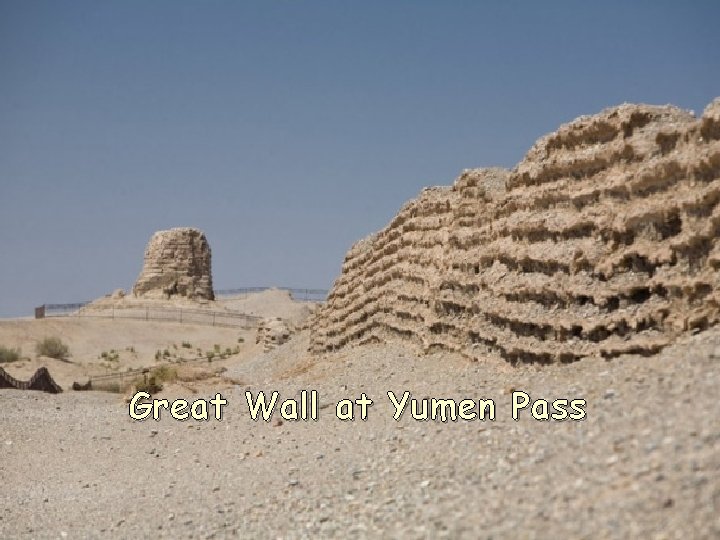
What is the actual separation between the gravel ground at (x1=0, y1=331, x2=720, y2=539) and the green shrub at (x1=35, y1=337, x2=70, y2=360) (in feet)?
68.3

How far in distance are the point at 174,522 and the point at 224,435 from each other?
12.4 ft

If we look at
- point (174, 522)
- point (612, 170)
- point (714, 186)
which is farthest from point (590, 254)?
point (174, 522)

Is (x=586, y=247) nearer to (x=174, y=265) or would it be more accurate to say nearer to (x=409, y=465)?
(x=409, y=465)

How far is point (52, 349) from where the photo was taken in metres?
35.3

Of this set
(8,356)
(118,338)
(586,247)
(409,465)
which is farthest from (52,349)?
(409,465)

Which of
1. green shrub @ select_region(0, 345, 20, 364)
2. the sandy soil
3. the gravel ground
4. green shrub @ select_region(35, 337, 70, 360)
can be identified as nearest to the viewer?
the gravel ground

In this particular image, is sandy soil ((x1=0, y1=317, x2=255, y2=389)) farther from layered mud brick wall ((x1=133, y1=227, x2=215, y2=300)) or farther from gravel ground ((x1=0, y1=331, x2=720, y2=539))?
gravel ground ((x1=0, y1=331, x2=720, y2=539))

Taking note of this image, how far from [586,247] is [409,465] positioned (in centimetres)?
321

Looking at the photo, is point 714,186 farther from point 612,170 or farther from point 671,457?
point 671,457

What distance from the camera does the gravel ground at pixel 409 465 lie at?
5.30 m

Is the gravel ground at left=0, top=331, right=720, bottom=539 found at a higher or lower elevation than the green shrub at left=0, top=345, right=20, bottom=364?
lower

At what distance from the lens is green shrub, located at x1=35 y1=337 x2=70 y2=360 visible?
35.0m

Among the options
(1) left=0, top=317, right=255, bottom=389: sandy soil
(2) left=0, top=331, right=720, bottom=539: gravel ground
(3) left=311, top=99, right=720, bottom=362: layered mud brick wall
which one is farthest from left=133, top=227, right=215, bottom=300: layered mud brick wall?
(3) left=311, top=99, right=720, bottom=362: layered mud brick wall

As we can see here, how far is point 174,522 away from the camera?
8664 millimetres
